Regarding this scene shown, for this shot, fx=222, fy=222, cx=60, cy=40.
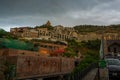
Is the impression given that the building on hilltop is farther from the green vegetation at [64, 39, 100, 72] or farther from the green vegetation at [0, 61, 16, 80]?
the green vegetation at [0, 61, 16, 80]

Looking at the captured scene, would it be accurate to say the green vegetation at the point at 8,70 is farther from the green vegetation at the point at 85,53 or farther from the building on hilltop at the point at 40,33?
the building on hilltop at the point at 40,33

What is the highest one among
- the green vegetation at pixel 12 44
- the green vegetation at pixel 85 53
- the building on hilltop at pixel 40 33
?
the building on hilltop at pixel 40 33

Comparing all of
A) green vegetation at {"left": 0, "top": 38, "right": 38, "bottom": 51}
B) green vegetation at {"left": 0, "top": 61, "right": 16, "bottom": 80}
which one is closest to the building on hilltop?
green vegetation at {"left": 0, "top": 38, "right": 38, "bottom": 51}

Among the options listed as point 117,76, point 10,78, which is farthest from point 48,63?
point 117,76

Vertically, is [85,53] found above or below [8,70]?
below

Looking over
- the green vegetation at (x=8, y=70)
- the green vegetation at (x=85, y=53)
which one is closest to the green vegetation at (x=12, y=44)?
the green vegetation at (x=85, y=53)

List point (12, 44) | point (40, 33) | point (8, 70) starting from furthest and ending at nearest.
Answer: point (40, 33) < point (12, 44) < point (8, 70)

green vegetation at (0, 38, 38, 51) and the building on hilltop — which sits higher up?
the building on hilltop

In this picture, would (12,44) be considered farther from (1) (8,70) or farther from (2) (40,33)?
(2) (40,33)

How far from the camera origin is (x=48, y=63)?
107 ft

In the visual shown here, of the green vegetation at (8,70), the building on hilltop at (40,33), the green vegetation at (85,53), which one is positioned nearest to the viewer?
the green vegetation at (8,70)

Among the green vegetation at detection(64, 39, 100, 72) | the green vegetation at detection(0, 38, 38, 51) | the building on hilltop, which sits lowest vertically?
Result: the green vegetation at detection(64, 39, 100, 72)

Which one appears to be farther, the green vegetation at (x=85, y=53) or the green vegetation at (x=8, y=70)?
the green vegetation at (x=85, y=53)

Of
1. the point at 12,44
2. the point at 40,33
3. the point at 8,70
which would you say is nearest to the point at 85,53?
the point at 40,33
